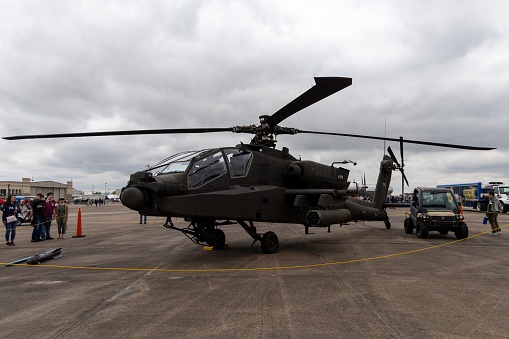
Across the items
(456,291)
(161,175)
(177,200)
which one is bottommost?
(456,291)

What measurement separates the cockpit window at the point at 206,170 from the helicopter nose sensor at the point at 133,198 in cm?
123

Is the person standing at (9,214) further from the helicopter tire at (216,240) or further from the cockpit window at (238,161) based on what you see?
the cockpit window at (238,161)

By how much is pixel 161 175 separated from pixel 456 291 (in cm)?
641

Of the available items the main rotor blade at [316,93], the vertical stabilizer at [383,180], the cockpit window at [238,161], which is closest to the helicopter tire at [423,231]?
the vertical stabilizer at [383,180]

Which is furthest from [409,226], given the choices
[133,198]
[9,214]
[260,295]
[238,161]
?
[9,214]

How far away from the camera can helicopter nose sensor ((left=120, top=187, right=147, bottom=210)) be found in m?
7.25

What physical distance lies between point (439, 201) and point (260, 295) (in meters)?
11.0

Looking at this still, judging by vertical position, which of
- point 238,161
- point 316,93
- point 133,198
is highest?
point 316,93

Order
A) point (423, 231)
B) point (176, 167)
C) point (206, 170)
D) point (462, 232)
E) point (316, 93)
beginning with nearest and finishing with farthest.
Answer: point (316, 93), point (176, 167), point (206, 170), point (462, 232), point (423, 231)

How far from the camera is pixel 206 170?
870 centimetres

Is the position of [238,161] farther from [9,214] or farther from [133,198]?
[9,214]

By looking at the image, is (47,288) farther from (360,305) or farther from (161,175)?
(360,305)

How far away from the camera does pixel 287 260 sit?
8836 millimetres

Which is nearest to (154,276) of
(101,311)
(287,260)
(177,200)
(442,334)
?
(177,200)
